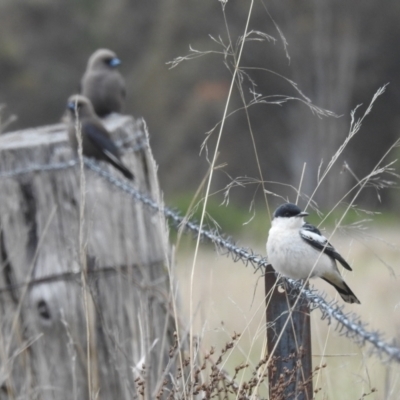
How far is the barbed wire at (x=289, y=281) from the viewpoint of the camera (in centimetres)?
181

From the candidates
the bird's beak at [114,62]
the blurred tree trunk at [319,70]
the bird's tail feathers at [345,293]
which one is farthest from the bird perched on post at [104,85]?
the blurred tree trunk at [319,70]

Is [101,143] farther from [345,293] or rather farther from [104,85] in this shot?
[345,293]

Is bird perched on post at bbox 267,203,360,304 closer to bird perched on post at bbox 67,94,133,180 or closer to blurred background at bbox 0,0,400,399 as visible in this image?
bird perched on post at bbox 67,94,133,180

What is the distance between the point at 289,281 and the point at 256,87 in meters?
25.5

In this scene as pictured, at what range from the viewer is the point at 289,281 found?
2.54 m

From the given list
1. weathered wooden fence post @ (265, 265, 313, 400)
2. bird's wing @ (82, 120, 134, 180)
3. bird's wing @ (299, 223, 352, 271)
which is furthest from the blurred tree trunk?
weathered wooden fence post @ (265, 265, 313, 400)

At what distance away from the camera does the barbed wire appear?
1.81 metres

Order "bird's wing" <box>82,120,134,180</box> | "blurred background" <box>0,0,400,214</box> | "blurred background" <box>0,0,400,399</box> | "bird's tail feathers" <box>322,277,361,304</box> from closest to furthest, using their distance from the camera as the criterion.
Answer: "bird's tail feathers" <box>322,277,361,304</box> → "bird's wing" <box>82,120,134,180</box> → "blurred background" <box>0,0,400,399</box> → "blurred background" <box>0,0,400,214</box>

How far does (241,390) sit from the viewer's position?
91.9 inches

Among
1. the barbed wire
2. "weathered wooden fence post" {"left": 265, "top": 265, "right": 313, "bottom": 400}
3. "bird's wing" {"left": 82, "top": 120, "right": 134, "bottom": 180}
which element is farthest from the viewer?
"bird's wing" {"left": 82, "top": 120, "right": 134, "bottom": 180}

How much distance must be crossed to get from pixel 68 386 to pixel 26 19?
31239 mm

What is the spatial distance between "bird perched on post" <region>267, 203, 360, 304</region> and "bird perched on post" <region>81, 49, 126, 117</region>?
16.2 ft

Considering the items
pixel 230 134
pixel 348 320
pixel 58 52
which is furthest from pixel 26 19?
pixel 348 320

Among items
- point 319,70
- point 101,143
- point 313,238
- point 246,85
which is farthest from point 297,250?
point 319,70
